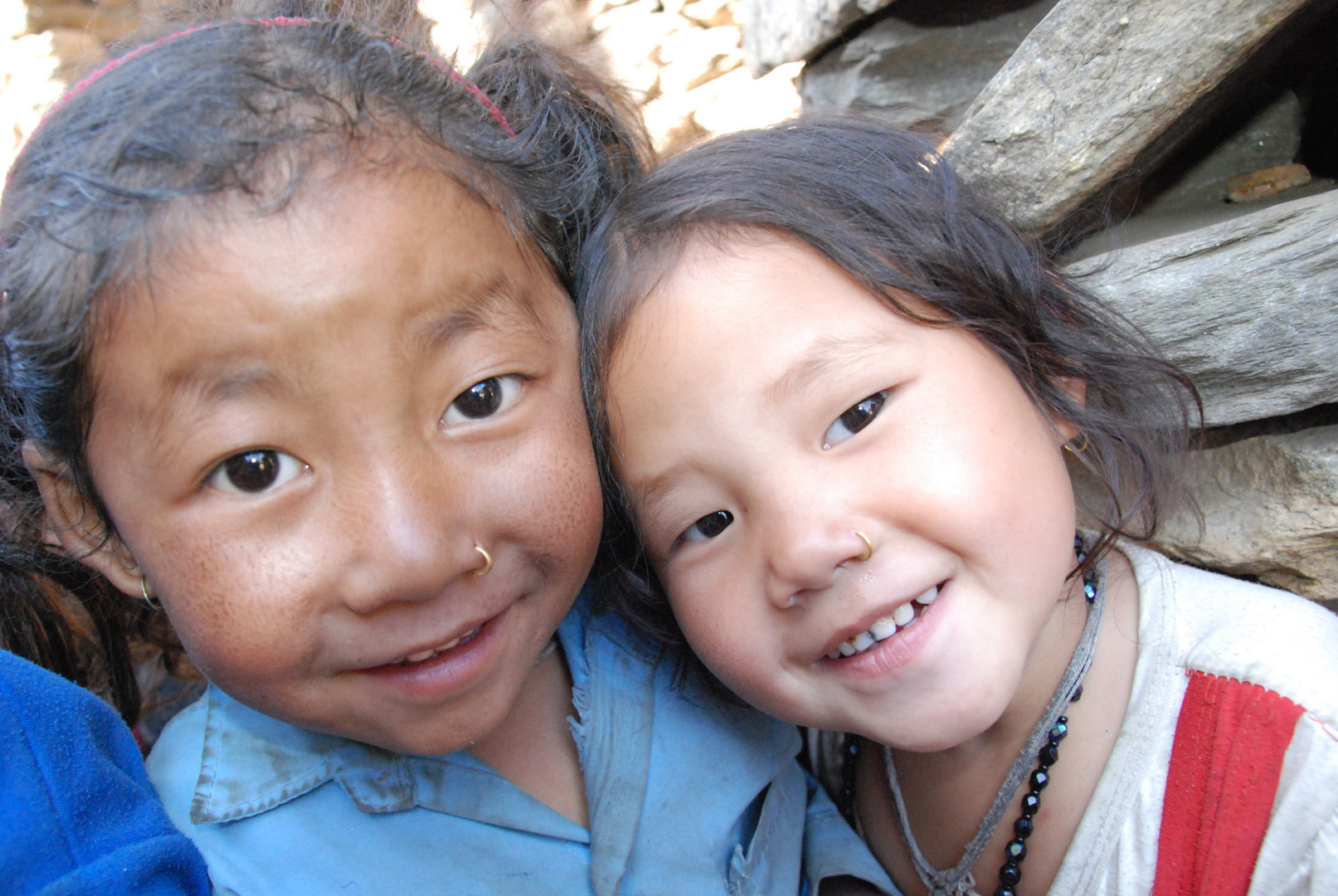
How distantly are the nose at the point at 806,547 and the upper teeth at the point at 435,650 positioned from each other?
0.42 meters

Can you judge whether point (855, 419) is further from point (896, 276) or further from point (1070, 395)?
point (1070, 395)

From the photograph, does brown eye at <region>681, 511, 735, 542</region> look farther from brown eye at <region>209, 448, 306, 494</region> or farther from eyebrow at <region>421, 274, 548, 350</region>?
brown eye at <region>209, 448, 306, 494</region>

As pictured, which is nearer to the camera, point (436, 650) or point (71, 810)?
point (71, 810)

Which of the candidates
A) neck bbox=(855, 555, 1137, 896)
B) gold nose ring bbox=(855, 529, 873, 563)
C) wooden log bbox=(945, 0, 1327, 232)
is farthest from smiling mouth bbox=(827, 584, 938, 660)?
wooden log bbox=(945, 0, 1327, 232)

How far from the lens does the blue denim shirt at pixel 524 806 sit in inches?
55.1

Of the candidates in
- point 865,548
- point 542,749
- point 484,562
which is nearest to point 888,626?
point 865,548

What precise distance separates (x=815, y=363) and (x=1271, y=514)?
0.91 m

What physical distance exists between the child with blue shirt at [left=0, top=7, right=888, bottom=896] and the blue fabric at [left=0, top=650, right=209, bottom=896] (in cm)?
18

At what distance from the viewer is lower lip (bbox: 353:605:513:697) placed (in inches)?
48.5

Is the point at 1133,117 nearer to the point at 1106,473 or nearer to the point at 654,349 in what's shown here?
the point at 1106,473

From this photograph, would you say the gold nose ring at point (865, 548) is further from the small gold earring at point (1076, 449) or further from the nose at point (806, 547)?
the small gold earring at point (1076, 449)


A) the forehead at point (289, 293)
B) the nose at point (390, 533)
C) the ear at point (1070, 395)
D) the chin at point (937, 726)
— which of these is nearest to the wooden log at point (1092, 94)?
the ear at point (1070, 395)

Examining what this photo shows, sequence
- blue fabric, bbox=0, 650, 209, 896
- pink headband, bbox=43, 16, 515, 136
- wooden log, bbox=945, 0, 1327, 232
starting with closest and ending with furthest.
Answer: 1. blue fabric, bbox=0, 650, 209, 896
2. pink headband, bbox=43, 16, 515, 136
3. wooden log, bbox=945, 0, 1327, 232

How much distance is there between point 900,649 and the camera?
50.1 inches
